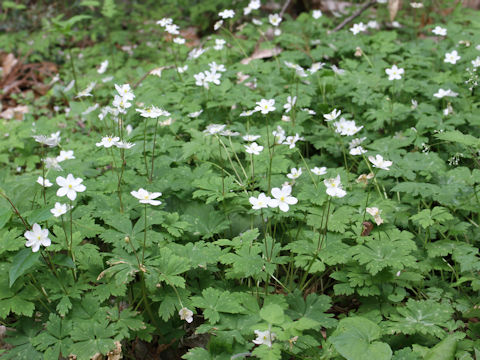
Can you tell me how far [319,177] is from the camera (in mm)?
2703

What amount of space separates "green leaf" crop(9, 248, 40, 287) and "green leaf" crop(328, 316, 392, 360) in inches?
51.6

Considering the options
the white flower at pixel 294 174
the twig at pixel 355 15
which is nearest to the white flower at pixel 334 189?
the white flower at pixel 294 174

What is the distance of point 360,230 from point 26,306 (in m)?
1.68

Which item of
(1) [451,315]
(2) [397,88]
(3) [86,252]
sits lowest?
(1) [451,315]

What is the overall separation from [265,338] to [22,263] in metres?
1.08

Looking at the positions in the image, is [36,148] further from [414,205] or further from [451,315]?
[451,315]

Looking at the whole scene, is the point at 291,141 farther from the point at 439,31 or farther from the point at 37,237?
the point at 439,31

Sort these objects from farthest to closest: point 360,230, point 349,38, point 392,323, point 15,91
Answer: point 15,91, point 349,38, point 360,230, point 392,323

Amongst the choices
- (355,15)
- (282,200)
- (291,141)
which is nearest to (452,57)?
(355,15)

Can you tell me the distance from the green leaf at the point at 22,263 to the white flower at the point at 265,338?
1.00m

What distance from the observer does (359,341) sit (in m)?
1.69

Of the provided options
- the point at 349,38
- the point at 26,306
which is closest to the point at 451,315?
the point at 26,306

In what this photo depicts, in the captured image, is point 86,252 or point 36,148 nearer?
point 86,252

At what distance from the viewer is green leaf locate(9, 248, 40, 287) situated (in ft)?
5.80
